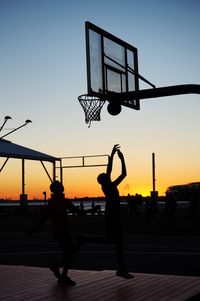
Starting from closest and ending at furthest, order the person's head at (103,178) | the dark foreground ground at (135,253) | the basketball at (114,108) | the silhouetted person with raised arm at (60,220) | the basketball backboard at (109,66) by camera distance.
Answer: the silhouetted person with raised arm at (60,220)
the person's head at (103,178)
the dark foreground ground at (135,253)
the basketball backboard at (109,66)
the basketball at (114,108)

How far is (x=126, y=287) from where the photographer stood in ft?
26.3

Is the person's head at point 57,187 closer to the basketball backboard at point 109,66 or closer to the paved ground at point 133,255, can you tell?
the paved ground at point 133,255

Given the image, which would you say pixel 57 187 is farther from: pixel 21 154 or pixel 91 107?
pixel 21 154

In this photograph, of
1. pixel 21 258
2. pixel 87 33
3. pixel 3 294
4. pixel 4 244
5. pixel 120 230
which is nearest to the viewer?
pixel 3 294

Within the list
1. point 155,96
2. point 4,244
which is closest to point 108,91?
point 155,96

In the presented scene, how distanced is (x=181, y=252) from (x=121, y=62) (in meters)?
5.44

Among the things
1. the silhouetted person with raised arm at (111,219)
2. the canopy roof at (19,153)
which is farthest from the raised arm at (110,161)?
the canopy roof at (19,153)

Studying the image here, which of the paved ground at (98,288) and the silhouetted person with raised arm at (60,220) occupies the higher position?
the silhouetted person with raised arm at (60,220)

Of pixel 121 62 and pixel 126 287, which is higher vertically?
pixel 121 62

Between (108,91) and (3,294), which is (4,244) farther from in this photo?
(3,294)

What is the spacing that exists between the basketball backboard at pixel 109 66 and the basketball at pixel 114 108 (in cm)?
15

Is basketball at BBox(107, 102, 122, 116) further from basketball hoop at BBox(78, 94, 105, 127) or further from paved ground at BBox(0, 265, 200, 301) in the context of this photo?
paved ground at BBox(0, 265, 200, 301)

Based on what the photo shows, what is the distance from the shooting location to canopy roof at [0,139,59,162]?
104ft

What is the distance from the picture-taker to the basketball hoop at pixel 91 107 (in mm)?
12820
